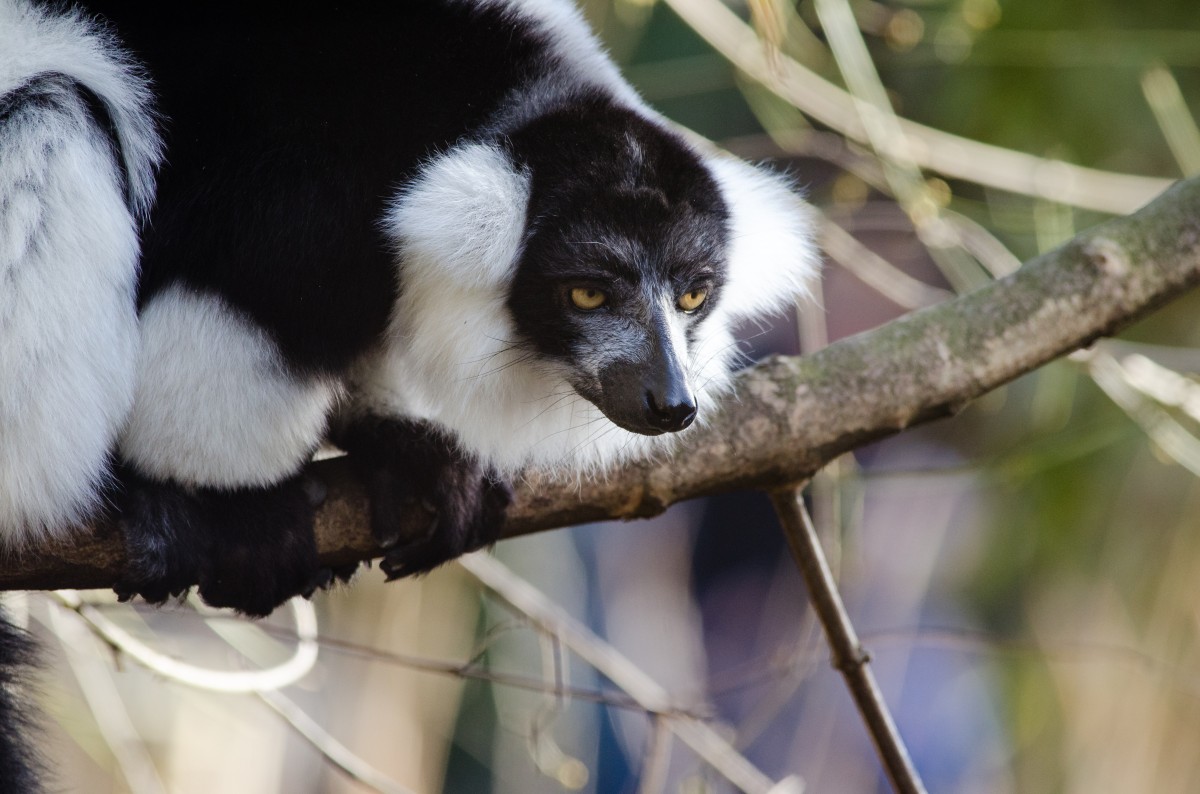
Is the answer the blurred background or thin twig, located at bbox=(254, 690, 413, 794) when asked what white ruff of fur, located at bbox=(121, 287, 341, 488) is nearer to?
the blurred background

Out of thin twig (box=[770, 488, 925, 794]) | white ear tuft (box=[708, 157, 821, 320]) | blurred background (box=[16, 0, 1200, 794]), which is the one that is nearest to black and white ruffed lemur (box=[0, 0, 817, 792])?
white ear tuft (box=[708, 157, 821, 320])

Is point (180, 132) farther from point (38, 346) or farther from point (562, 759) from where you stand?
point (562, 759)

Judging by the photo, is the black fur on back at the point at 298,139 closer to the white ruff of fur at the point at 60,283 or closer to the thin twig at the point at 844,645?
the white ruff of fur at the point at 60,283

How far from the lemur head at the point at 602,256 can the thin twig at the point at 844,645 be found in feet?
1.51

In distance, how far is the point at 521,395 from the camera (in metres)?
2.71

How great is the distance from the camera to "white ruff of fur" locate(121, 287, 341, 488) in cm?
235

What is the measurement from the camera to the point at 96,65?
237 cm

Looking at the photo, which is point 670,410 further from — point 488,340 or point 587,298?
point 488,340

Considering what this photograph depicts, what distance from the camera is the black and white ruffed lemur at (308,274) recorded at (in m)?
2.28

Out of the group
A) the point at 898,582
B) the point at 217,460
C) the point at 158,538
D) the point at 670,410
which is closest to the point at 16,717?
the point at 158,538

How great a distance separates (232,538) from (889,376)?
1.51 m

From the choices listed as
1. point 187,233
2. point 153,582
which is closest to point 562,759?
point 153,582

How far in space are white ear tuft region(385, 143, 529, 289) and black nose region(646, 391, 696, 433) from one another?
0.46m

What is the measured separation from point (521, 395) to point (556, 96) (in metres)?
0.67
